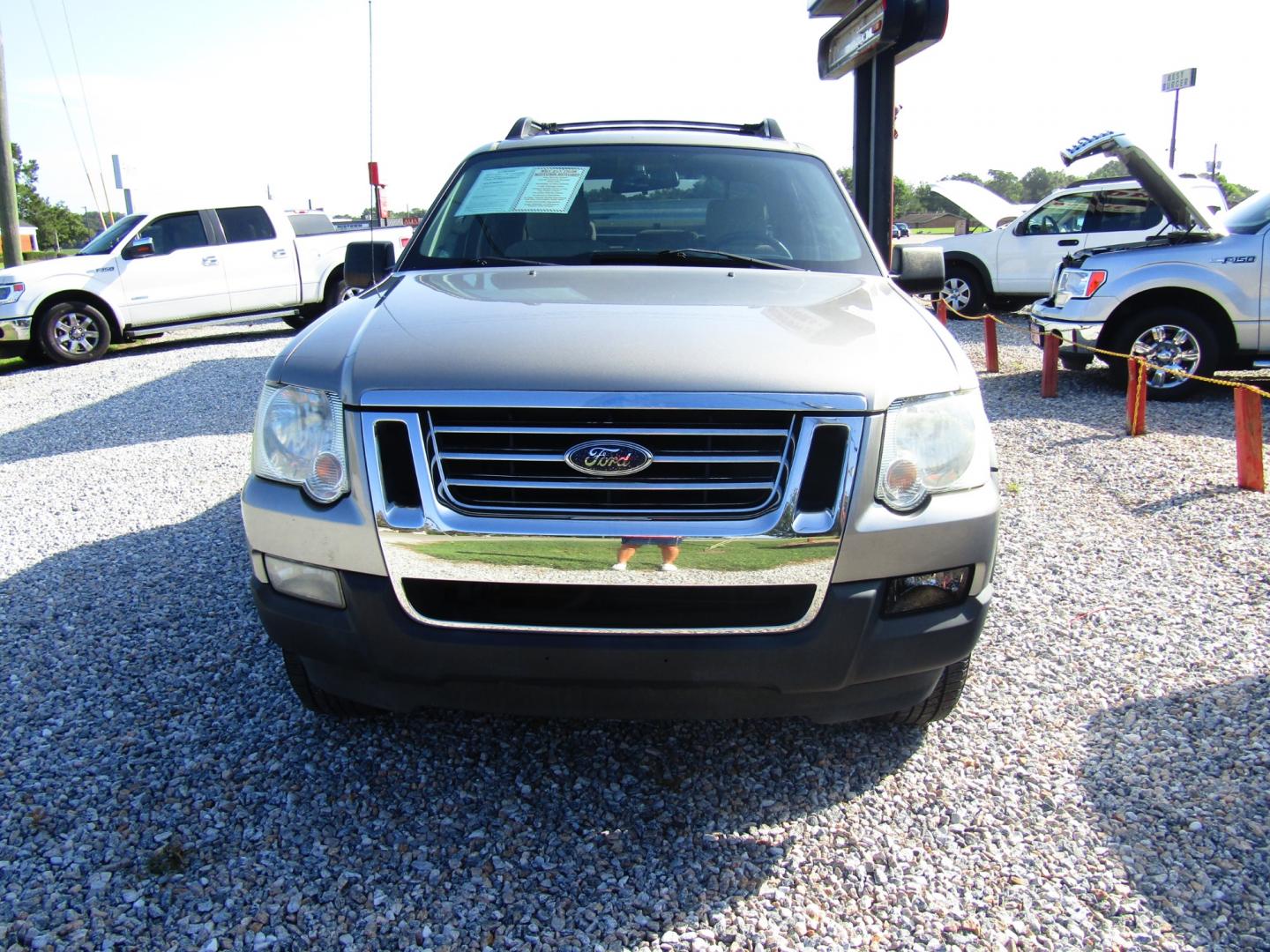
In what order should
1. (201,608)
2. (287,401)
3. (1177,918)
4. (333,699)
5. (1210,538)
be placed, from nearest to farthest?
(1177,918) → (287,401) → (333,699) → (201,608) → (1210,538)

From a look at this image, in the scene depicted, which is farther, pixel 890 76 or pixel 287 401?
pixel 890 76

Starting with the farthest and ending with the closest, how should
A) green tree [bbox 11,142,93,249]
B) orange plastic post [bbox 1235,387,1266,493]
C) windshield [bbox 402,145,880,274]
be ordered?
green tree [bbox 11,142,93,249] → orange plastic post [bbox 1235,387,1266,493] → windshield [bbox 402,145,880,274]

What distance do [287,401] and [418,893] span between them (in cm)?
125

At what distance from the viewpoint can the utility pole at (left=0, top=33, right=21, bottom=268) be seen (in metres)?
16.3

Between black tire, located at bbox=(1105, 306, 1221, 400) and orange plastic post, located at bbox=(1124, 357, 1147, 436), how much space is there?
124cm

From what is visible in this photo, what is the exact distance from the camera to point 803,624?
2.21 metres

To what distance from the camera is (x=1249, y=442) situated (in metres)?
5.46

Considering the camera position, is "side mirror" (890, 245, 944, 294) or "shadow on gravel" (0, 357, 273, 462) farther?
"shadow on gravel" (0, 357, 273, 462)

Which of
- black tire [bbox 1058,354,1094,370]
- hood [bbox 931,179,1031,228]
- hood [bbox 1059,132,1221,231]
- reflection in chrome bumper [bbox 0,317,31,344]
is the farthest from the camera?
hood [bbox 931,179,1031,228]

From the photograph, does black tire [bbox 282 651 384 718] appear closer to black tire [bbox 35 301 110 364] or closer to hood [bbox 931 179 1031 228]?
black tire [bbox 35 301 110 364]

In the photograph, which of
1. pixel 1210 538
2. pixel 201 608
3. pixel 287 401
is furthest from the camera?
pixel 1210 538

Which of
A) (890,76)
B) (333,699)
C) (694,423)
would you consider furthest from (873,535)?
(890,76)

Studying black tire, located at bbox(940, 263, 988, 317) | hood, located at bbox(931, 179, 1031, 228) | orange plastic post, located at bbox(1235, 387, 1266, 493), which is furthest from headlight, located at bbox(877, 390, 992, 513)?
hood, located at bbox(931, 179, 1031, 228)

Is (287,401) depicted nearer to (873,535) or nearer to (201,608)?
(873,535)
